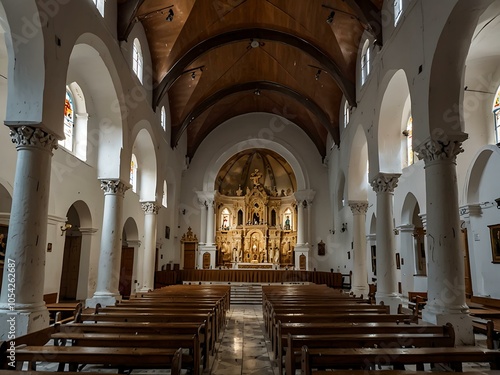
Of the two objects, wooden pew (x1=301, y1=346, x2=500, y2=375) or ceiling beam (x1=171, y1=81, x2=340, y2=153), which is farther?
ceiling beam (x1=171, y1=81, x2=340, y2=153)

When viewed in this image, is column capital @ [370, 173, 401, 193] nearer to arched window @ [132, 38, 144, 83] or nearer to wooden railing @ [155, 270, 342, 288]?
arched window @ [132, 38, 144, 83]

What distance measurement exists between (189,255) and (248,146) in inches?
325

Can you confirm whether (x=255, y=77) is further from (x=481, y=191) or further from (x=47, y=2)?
(x=47, y=2)

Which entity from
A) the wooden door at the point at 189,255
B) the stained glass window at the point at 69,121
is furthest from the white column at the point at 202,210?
the stained glass window at the point at 69,121

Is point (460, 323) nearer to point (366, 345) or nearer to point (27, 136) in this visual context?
point (366, 345)

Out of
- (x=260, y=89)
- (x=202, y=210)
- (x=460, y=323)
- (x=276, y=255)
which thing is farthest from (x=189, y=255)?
(x=460, y=323)

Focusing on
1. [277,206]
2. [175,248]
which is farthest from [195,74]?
[277,206]

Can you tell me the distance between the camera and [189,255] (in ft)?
87.0

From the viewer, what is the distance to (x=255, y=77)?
23.0m

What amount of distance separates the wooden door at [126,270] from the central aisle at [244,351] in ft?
23.7

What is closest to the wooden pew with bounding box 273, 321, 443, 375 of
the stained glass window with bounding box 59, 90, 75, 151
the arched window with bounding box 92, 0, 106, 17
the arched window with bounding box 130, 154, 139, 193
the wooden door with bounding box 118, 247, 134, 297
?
the arched window with bounding box 92, 0, 106, 17

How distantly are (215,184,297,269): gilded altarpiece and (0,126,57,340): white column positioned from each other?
21124 mm

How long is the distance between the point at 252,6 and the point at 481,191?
37.1ft

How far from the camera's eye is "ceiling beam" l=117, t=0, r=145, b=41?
12.6 meters
